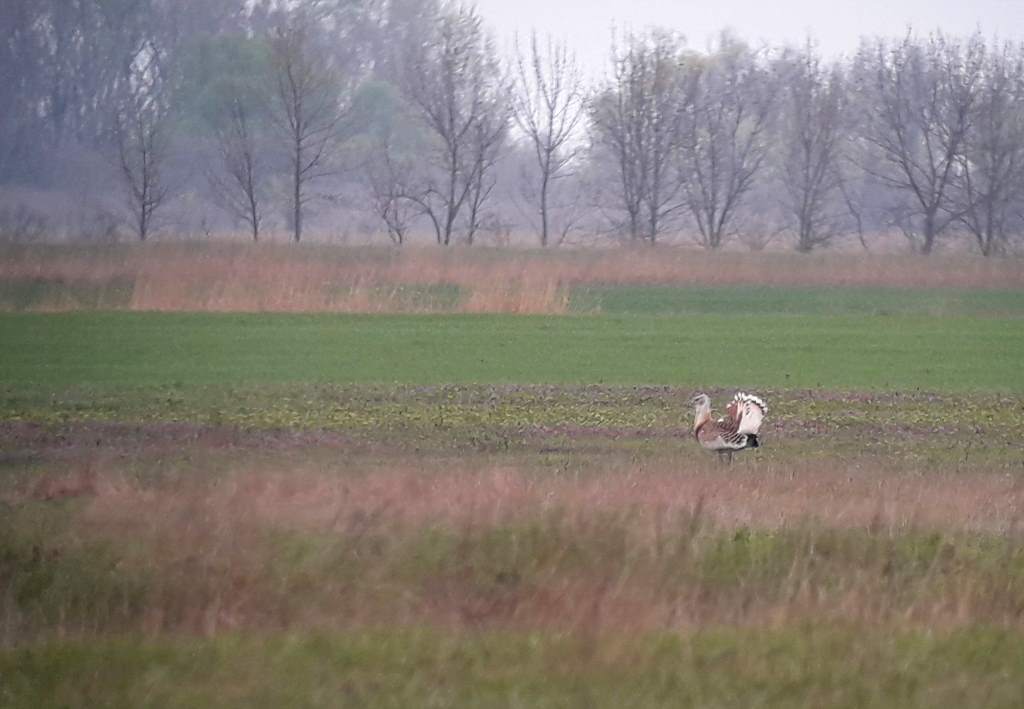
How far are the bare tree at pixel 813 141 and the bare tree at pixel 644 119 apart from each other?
18.6 ft

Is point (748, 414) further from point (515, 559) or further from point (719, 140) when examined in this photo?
point (719, 140)

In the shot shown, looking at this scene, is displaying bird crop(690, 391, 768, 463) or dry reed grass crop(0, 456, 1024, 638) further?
displaying bird crop(690, 391, 768, 463)

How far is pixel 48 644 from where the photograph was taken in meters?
9.27

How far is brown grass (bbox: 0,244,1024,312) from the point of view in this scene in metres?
37.1

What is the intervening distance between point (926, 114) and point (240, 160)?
29708 millimetres

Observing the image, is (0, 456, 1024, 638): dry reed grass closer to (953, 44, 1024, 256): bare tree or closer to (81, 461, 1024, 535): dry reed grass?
(81, 461, 1024, 535): dry reed grass

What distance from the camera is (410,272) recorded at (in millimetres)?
42469

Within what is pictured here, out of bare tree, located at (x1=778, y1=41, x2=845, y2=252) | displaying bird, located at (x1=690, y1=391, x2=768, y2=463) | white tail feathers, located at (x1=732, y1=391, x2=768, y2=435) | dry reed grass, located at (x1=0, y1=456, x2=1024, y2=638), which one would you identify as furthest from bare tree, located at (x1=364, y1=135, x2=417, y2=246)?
dry reed grass, located at (x1=0, y1=456, x2=1024, y2=638)

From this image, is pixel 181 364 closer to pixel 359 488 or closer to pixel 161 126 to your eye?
pixel 359 488

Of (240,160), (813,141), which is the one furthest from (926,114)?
(240,160)

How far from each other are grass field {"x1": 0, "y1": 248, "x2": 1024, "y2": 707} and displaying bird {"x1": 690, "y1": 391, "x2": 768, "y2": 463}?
340 mm

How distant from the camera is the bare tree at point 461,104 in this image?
2368 inches

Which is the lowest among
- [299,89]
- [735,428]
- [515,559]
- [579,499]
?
[515,559]

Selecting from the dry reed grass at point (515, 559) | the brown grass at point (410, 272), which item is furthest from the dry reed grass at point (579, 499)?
the brown grass at point (410, 272)
